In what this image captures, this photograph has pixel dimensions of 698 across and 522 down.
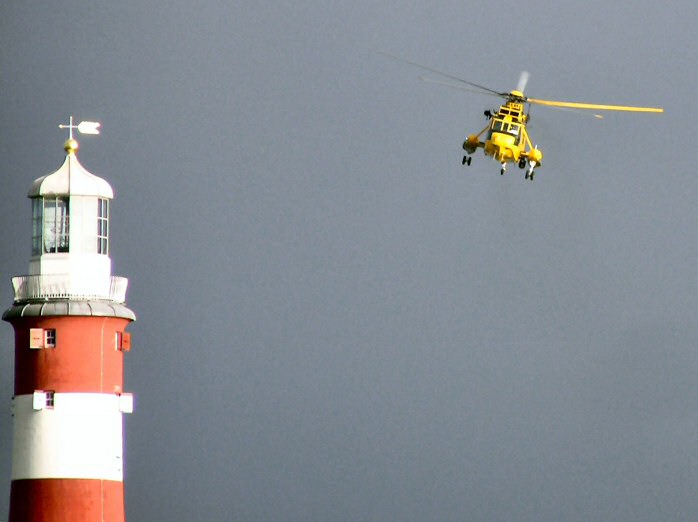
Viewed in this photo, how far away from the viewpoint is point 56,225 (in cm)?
8188

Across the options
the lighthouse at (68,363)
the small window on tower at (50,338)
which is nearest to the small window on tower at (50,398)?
the lighthouse at (68,363)

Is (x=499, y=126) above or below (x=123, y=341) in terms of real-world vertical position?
above

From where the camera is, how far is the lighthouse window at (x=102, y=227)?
82375 mm

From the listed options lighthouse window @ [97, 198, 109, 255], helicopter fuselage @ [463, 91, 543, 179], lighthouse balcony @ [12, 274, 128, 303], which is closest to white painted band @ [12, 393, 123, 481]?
lighthouse balcony @ [12, 274, 128, 303]

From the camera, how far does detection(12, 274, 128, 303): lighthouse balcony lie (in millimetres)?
80562

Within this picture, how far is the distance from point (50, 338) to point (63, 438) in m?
4.14

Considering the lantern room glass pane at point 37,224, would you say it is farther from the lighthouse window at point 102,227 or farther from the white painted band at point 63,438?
the white painted band at point 63,438

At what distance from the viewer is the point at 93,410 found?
8012 centimetres

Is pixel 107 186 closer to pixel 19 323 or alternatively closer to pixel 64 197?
pixel 64 197

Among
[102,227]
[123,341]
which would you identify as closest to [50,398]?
[123,341]

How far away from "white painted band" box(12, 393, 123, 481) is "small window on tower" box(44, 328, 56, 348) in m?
2.07

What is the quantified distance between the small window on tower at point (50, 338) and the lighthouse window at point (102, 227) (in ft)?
14.0

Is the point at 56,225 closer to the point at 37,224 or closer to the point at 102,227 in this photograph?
the point at 37,224

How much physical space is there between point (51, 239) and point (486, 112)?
28033 millimetres
